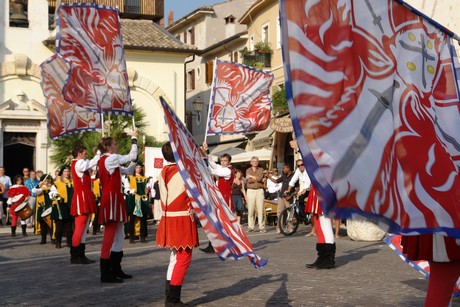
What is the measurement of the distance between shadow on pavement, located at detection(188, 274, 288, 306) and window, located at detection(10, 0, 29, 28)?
3052 centimetres

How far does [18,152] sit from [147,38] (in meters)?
8.53

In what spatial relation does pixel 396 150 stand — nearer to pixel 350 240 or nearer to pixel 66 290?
pixel 66 290

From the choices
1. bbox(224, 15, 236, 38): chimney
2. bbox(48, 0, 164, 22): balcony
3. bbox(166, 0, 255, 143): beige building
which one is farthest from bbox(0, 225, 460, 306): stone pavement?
bbox(224, 15, 236, 38): chimney

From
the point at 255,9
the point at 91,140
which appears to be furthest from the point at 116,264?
the point at 255,9

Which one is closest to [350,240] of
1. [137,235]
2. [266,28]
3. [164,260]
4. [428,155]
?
[137,235]

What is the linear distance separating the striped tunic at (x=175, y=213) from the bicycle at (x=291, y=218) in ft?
39.2

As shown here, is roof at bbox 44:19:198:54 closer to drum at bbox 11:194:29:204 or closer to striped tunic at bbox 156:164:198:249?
drum at bbox 11:194:29:204

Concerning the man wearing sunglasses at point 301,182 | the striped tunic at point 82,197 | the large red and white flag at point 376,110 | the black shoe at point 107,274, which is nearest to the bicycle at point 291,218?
the man wearing sunglasses at point 301,182

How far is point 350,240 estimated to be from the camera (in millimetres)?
18578

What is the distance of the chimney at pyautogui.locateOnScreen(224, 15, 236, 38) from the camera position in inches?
2228

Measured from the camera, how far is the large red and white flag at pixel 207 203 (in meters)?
6.87

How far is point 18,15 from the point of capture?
3903cm

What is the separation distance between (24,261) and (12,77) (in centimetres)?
2530

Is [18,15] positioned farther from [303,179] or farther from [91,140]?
[303,179]
